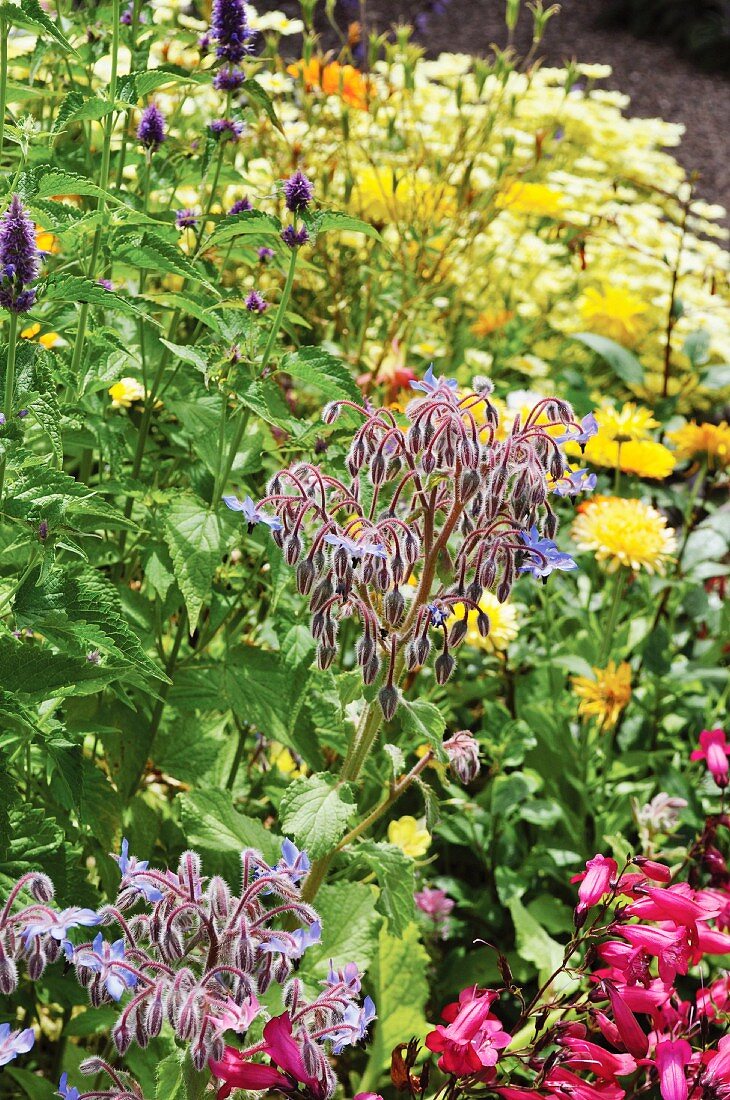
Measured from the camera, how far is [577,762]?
257cm

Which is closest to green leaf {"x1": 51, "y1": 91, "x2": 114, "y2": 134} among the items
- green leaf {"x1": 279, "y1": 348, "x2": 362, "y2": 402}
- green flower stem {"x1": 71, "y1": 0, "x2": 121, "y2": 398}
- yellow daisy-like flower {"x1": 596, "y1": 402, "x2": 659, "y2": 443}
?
green flower stem {"x1": 71, "y1": 0, "x2": 121, "y2": 398}

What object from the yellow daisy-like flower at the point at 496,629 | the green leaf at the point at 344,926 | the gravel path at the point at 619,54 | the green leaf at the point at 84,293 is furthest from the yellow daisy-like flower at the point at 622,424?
the gravel path at the point at 619,54

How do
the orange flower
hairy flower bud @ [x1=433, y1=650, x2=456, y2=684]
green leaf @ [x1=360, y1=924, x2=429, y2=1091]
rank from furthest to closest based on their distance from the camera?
the orange flower, green leaf @ [x1=360, y1=924, x2=429, y2=1091], hairy flower bud @ [x1=433, y1=650, x2=456, y2=684]

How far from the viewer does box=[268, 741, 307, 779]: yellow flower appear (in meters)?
2.36

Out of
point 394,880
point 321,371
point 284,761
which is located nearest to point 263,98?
point 321,371

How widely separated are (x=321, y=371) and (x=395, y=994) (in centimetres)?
114

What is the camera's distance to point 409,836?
222 centimetres

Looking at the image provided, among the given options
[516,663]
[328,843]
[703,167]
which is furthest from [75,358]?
[703,167]

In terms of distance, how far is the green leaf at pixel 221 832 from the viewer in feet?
5.63

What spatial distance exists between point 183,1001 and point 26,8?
125 cm

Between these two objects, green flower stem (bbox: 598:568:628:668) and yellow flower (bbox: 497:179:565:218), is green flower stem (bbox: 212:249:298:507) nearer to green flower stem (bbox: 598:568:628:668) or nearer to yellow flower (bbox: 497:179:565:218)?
green flower stem (bbox: 598:568:628:668)

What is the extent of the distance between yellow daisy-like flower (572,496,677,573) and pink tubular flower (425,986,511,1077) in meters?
1.22

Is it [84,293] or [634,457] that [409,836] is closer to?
[634,457]

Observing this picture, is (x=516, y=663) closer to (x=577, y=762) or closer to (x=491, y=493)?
(x=577, y=762)
